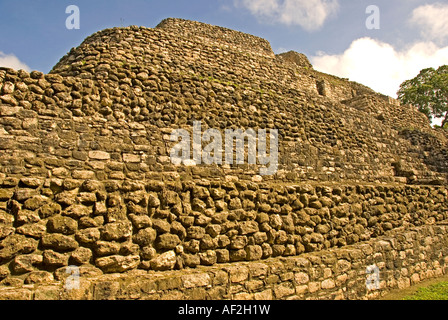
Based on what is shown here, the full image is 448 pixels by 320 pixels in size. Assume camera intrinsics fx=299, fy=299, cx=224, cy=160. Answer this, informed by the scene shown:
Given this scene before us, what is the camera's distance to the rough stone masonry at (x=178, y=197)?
3533 millimetres

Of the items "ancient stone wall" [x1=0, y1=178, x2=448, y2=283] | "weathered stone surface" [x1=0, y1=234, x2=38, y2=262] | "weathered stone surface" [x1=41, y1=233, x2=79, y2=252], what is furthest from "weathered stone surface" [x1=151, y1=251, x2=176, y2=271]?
"weathered stone surface" [x1=0, y1=234, x2=38, y2=262]

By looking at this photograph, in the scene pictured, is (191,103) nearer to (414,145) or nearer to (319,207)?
(319,207)

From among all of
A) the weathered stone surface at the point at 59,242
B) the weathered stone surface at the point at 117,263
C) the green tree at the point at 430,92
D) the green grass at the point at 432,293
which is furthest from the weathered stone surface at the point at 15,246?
the green tree at the point at 430,92

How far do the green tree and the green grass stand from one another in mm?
25544

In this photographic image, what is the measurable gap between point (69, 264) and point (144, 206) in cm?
111

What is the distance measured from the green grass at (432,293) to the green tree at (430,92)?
2554 cm

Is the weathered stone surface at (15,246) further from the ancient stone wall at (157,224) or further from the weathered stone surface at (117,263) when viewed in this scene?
the weathered stone surface at (117,263)

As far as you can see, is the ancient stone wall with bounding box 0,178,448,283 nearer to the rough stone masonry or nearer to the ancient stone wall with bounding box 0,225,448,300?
the rough stone masonry

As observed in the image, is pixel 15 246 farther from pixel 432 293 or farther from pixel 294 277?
pixel 432 293

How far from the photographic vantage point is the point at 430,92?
27031mm

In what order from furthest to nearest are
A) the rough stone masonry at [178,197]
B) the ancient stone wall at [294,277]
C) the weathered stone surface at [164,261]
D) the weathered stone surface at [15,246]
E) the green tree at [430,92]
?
the green tree at [430,92], the weathered stone surface at [164,261], the rough stone masonry at [178,197], the ancient stone wall at [294,277], the weathered stone surface at [15,246]

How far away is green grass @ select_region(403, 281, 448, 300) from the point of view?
5574mm

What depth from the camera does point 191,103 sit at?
6.34 meters
